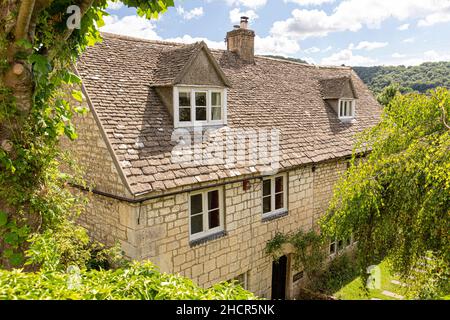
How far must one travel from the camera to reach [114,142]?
7551 millimetres

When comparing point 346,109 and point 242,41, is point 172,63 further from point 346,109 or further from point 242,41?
point 346,109

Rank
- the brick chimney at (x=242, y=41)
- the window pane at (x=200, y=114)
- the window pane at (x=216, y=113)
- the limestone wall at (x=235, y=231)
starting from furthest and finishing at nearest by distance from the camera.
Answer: the brick chimney at (x=242, y=41), the window pane at (x=216, y=113), the window pane at (x=200, y=114), the limestone wall at (x=235, y=231)

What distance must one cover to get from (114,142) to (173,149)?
151 centimetres

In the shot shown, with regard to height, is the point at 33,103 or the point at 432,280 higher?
the point at 33,103

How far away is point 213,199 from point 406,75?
2711 inches

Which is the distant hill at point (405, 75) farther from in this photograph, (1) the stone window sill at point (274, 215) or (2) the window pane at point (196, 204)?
(2) the window pane at point (196, 204)

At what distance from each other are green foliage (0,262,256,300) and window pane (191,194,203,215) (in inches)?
199

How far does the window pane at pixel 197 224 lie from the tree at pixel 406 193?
130 inches

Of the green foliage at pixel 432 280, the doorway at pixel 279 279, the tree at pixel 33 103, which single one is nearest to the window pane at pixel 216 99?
the tree at pixel 33 103

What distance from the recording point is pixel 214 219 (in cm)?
885

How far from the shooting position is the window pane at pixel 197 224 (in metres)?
8.38

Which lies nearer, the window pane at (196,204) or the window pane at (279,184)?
the window pane at (196,204)

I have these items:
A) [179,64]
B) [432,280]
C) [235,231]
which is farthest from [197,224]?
[432,280]
